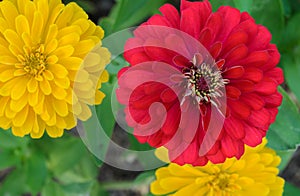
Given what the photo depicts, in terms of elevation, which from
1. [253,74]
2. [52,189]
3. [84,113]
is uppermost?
[253,74]

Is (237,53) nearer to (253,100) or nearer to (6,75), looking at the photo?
(253,100)

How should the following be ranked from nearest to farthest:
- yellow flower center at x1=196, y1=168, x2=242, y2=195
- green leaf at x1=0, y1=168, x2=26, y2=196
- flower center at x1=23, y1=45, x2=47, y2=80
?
flower center at x1=23, y1=45, x2=47, y2=80 < yellow flower center at x1=196, y1=168, x2=242, y2=195 < green leaf at x1=0, y1=168, x2=26, y2=196

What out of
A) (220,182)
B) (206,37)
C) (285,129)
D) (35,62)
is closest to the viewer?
(206,37)

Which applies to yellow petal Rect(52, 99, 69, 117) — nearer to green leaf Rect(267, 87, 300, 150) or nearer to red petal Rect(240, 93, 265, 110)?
red petal Rect(240, 93, 265, 110)

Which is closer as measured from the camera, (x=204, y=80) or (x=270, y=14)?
(x=204, y=80)

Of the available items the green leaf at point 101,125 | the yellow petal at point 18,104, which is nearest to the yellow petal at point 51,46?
the yellow petal at point 18,104

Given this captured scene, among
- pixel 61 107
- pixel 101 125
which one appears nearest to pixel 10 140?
pixel 101 125

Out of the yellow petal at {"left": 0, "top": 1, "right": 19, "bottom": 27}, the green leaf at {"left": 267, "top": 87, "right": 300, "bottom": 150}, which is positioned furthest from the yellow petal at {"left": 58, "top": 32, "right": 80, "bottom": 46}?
the green leaf at {"left": 267, "top": 87, "right": 300, "bottom": 150}

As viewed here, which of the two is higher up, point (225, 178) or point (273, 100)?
point (273, 100)
